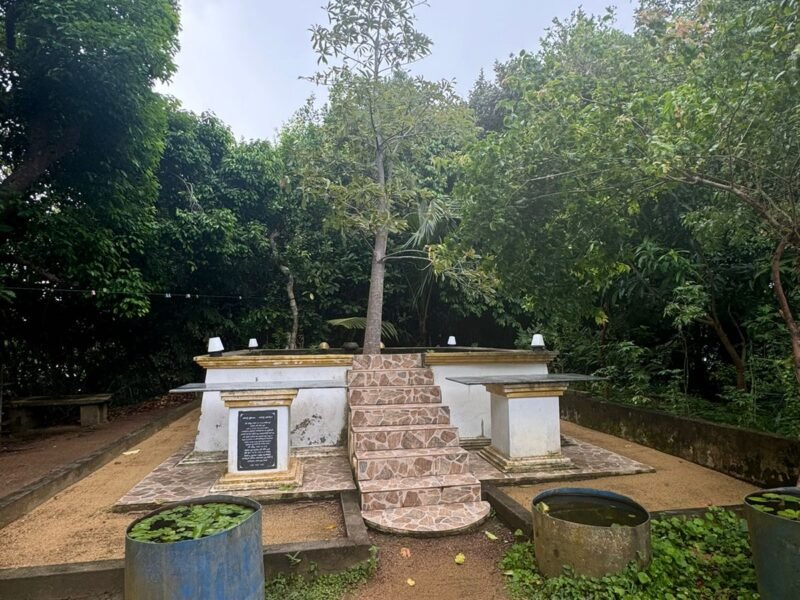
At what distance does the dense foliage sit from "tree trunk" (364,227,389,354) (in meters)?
0.05

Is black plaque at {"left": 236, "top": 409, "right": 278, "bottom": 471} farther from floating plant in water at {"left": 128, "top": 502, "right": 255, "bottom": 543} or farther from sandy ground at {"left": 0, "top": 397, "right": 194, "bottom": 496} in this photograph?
sandy ground at {"left": 0, "top": 397, "right": 194, "bottom": 496}

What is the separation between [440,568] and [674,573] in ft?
4.53

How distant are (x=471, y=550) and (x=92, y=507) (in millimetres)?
3317

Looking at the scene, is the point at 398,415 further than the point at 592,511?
Yes

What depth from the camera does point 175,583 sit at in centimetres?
195

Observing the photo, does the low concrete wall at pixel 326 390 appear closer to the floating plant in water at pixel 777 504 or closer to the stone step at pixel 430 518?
the stone step at pixel 430 518

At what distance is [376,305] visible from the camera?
7066mm

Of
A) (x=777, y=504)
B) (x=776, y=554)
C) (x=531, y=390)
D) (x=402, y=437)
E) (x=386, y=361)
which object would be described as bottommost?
(x=402, y=437)

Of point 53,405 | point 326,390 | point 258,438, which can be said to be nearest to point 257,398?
point 258,438

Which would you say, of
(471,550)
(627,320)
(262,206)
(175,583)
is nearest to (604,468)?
(471,550)

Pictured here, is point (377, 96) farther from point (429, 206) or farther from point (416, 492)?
point (416, 492)

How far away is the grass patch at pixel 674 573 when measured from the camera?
2.29m

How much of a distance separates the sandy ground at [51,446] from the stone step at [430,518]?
375 centimetres

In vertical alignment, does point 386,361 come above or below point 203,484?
above
